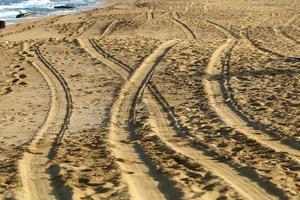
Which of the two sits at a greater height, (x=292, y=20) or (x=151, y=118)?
(x=151, y=118)

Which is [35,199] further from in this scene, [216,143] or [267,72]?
[267,72]

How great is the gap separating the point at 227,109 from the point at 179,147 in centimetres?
189

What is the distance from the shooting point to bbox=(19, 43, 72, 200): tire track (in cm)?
523

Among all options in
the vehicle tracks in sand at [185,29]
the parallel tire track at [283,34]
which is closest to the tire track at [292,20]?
the parallel tire track at [283,34]

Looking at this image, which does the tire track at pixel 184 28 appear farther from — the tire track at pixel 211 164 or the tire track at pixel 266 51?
the tire track at pixel 211 164

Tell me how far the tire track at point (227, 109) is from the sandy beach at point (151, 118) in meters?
0.02

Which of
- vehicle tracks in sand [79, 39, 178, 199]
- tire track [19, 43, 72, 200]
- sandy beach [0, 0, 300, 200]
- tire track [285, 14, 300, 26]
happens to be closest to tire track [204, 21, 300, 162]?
sandy beach [0, 0, 300, 200]

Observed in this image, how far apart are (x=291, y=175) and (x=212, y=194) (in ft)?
2.99

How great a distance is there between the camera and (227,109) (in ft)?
26.5

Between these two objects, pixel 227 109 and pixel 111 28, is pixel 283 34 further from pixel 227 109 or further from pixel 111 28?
pixel 227 109

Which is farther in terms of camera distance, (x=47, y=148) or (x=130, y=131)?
(x=130, y=131)

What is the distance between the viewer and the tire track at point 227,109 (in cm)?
635

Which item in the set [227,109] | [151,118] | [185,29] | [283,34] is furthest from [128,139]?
[185,29]

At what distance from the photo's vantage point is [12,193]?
16.8 ft
